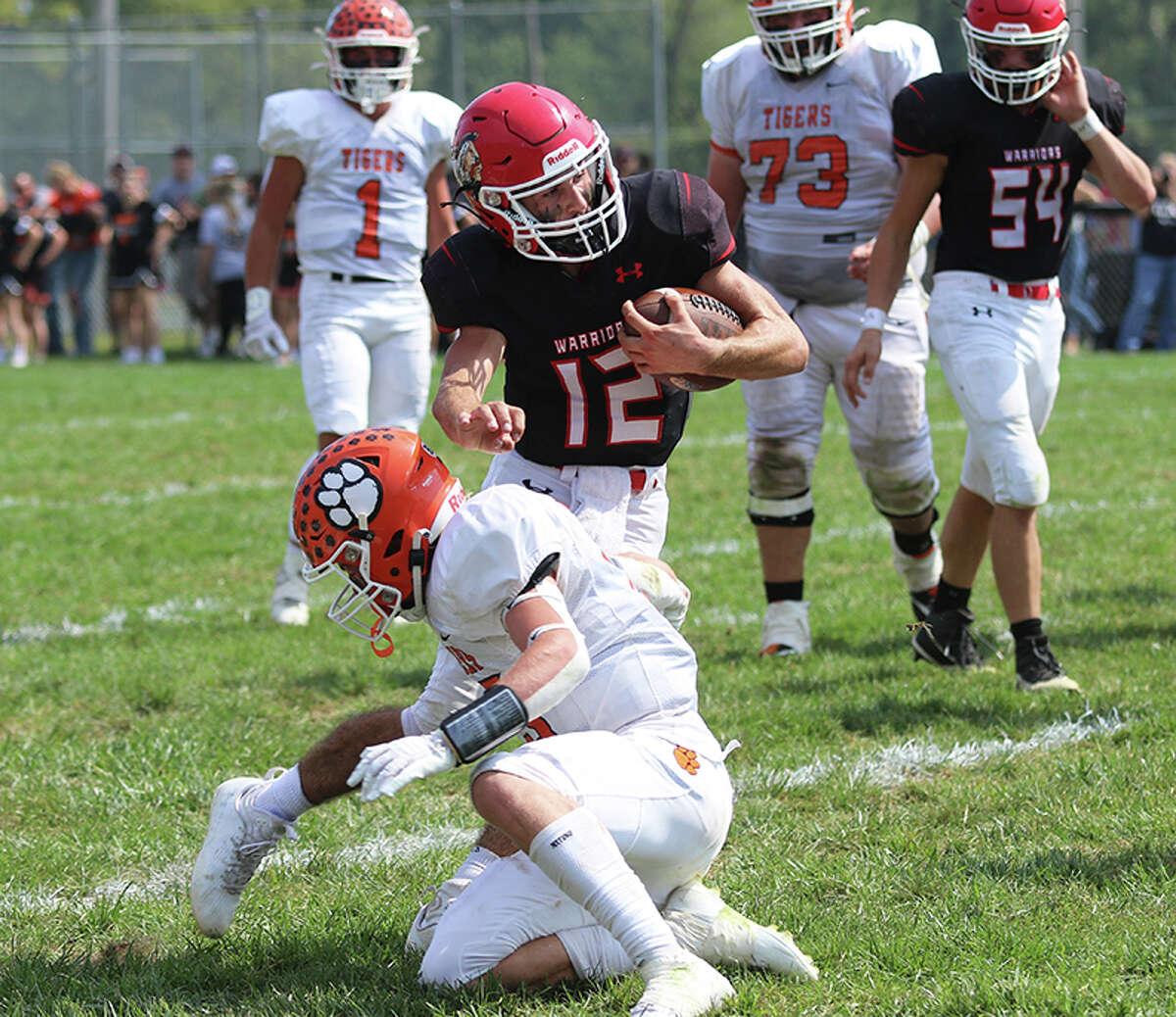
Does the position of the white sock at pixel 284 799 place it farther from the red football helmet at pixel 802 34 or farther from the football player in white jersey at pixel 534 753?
the red football helmet at pixel 802 34

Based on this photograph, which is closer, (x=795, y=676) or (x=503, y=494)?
(x=503, y=494)

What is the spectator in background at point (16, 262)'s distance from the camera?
657 inches

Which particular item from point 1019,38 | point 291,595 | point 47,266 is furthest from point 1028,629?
point 47,266

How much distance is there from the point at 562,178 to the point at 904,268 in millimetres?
1937

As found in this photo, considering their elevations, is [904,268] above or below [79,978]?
above

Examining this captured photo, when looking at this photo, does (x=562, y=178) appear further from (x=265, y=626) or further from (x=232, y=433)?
(x=232, y=433)

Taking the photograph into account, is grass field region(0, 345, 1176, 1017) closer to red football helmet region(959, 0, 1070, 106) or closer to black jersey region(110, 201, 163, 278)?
red football helmet region(959, 0, 1070, 106)

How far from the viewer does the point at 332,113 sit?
6012 millimetres

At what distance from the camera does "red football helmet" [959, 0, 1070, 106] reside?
4434mm

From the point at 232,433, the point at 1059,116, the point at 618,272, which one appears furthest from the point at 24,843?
the point at 232,433

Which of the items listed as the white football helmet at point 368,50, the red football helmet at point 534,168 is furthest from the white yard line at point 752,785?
the white football helmet at point 368,50

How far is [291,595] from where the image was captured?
19.2ft

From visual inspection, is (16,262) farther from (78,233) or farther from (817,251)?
(817,251)

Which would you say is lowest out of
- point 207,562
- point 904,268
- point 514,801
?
point 207,562
